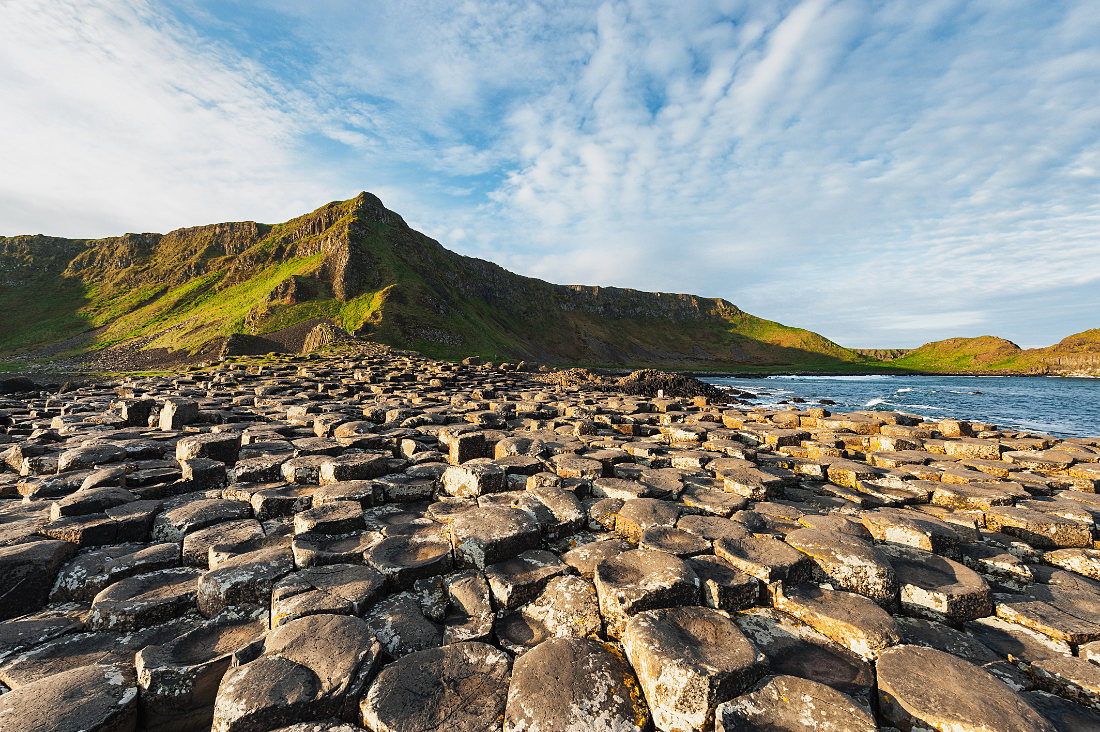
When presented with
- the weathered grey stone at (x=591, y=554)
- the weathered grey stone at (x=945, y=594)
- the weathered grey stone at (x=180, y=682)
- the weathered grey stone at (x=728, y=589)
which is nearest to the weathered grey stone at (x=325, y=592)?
the weathered grey stone at (x=180, y=682)

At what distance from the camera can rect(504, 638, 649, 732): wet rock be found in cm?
214

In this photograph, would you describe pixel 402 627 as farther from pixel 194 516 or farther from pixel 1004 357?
pixel 1004 357

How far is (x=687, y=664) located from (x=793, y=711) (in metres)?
0.55

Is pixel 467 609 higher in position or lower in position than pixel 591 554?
lower

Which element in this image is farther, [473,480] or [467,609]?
[473,480]

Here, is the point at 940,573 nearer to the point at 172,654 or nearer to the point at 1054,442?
the point at 172,654

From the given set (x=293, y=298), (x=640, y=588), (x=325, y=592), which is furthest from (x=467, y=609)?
(x=293, y=298)

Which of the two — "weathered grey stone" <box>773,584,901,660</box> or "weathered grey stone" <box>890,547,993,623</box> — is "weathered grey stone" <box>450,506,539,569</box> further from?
"weathered grey stone" <box>890,547,993,623</box>

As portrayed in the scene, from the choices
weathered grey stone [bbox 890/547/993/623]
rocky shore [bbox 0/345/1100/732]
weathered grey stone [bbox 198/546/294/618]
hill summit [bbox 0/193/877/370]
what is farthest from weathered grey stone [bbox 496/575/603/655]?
hill summit [bbox 0/193/877/370]

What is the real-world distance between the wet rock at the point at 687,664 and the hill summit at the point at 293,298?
41.1m

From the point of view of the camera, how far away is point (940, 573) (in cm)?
371

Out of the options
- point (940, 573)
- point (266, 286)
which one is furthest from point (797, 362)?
point (940, 573)

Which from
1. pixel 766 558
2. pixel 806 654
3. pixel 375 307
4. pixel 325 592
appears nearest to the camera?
pixel 806 654

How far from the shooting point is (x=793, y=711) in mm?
2201
